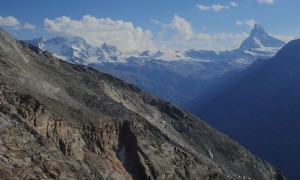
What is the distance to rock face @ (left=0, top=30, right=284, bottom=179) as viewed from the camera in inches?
2015

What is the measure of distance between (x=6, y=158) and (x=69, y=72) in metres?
63.3

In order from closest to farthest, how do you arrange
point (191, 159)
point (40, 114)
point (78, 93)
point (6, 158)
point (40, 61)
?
point (6, 158)
point (40, 114)
point (191, 159)
point (78, 93)
point (40, 61)

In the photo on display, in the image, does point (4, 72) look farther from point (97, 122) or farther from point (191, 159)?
point (191, 159)

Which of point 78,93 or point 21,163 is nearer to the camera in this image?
point 21,163

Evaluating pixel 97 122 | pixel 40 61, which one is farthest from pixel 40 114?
pixel 40 61

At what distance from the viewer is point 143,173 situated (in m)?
66.0

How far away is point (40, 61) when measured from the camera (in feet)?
329

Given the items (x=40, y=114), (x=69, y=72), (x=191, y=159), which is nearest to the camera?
(x=40, y=114)

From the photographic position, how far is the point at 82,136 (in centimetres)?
6475

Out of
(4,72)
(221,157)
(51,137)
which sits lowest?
(221,157)

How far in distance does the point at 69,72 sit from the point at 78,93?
20.8 meters

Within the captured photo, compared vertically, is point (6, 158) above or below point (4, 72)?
below

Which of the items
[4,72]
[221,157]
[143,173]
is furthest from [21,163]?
[221,157]

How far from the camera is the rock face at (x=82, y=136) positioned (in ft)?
168
